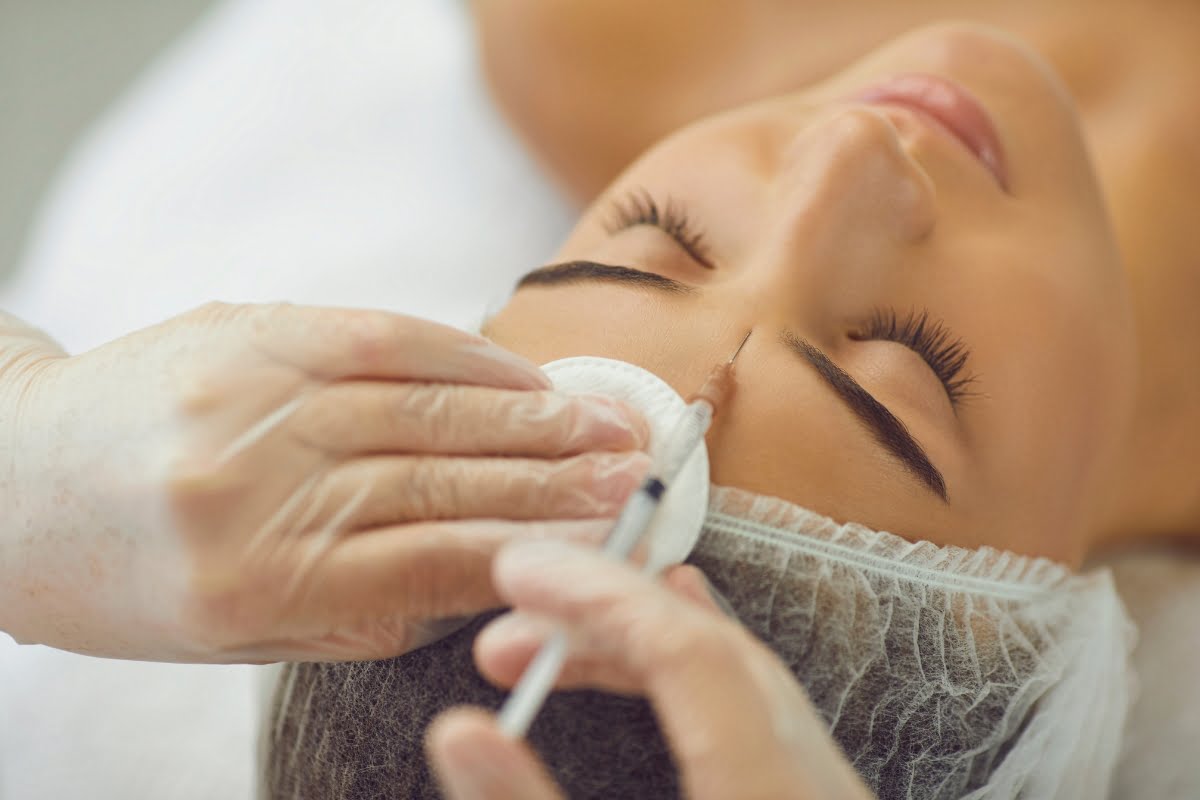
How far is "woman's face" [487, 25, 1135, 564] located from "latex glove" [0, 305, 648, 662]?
14 centimetres

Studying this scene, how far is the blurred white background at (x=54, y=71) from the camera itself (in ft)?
8.01

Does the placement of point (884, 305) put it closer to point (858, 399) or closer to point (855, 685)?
point (858, 399)

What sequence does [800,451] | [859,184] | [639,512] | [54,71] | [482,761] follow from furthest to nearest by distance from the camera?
[54,71] < [859,184] < [800,451] < [639,512] < [482,761]

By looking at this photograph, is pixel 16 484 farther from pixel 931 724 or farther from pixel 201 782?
pixel 931 724

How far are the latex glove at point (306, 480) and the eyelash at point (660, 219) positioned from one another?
0.25 metres

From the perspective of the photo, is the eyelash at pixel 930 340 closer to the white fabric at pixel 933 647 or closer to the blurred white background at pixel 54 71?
the white fabric at pixel 933 647

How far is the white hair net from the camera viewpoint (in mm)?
884

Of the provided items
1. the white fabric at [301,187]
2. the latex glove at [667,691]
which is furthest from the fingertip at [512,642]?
the white fabric at [301,187]

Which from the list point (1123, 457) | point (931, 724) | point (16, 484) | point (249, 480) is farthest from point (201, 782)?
point (1123, 457)

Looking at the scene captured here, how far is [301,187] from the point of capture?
1873 mm

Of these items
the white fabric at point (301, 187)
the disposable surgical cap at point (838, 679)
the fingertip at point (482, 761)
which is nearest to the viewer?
the fingertip at point (482, 761)

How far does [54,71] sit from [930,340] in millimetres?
2326

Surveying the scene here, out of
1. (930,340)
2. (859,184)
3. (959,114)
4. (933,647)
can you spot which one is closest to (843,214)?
(859,184)

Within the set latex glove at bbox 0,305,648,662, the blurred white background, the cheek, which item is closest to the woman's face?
the cheek
